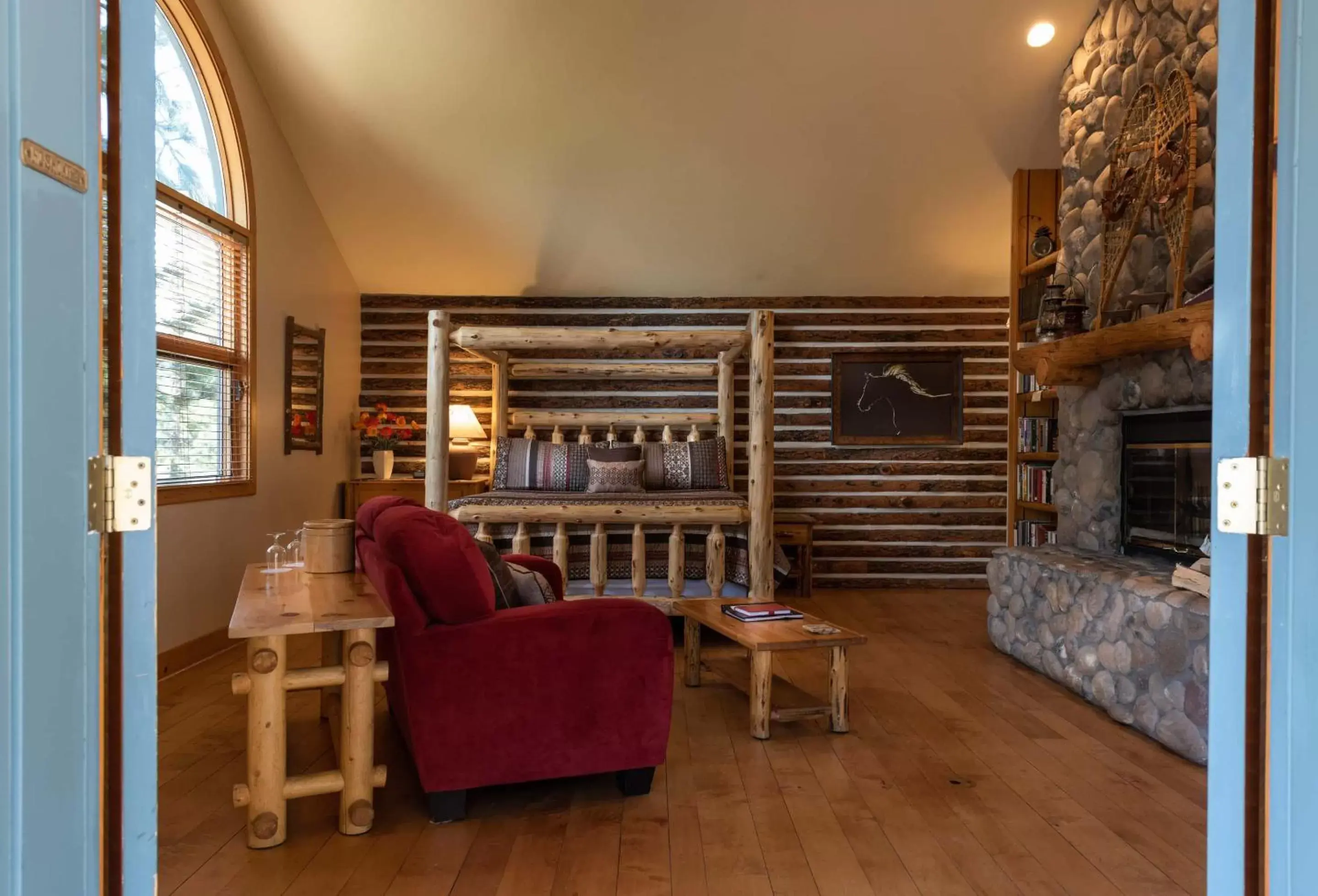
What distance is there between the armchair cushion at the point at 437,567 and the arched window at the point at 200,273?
2065 mm

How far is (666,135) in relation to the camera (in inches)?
221

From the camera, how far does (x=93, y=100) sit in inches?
43.1

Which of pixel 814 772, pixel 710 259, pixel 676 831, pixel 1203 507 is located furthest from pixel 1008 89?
pixel 676 831

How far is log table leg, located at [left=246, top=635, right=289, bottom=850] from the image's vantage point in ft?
7.88

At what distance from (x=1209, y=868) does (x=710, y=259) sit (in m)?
5.83

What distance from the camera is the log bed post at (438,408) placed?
466 cm

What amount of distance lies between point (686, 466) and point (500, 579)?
3332 mm

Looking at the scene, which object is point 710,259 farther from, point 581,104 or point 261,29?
point 261,29

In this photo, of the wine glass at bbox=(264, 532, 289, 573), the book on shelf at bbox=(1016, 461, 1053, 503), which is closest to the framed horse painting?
the book on shelf at bbox=(1016, 461, 1053, 503)

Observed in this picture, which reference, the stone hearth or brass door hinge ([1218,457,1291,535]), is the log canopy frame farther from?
brass door hinge ([1218,457,1291,535])

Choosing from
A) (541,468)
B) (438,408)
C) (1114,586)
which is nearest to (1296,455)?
(1114,586)

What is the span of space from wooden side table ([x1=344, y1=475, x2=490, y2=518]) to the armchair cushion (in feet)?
12.6

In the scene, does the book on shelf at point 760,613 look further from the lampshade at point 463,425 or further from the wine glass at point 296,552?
the lampshade at point 463,425

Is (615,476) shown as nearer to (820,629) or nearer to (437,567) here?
(820,629)
